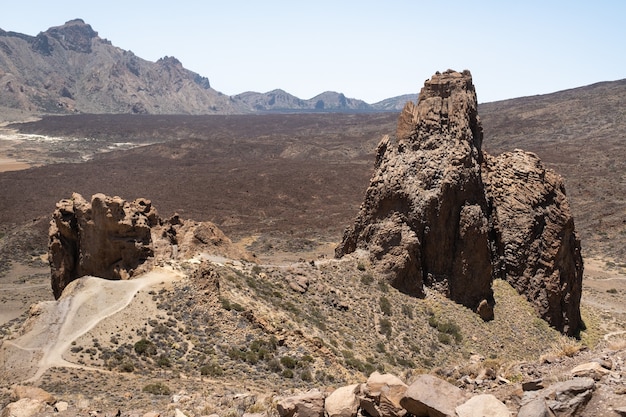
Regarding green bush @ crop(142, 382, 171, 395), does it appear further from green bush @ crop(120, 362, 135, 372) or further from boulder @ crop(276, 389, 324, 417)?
boulder @ crop(276, 389, 324, 417)

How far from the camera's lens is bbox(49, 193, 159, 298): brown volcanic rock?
2456 cm

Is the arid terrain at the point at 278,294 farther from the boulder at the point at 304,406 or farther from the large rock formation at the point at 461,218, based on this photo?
the boulder at the point at 304,406

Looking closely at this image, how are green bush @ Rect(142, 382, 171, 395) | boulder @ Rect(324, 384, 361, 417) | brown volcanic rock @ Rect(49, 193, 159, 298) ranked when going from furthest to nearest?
brown volcanic rock @ Rect(49, 193, 159, 298) < green bush @ Rect(142, 382, 171, 395) < boulder @ Rect(324, 384, 361, 417)

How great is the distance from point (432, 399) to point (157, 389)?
8.90m

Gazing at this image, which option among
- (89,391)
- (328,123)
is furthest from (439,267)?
(328,123)

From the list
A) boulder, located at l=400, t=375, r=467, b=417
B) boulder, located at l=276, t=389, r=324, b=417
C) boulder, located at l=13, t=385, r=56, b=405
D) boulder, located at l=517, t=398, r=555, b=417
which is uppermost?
boulder, located at l=517, t=398, r=555, b=417

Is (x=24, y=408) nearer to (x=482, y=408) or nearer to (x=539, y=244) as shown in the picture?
(x=482, y=408)

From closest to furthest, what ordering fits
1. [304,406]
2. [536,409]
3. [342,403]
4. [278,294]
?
1. [536,409]
2. [342,403]
3. [304,406]
4. [278,294]

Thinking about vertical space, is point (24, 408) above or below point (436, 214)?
below

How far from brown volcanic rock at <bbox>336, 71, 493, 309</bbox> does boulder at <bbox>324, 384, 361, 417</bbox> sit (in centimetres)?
1700

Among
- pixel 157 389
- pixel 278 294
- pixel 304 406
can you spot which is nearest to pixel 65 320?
pixel 157 389

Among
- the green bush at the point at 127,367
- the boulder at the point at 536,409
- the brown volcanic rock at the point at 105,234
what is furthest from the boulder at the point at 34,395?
the brown volcanic rock at the point at 105,234

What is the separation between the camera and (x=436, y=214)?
84.2 ft

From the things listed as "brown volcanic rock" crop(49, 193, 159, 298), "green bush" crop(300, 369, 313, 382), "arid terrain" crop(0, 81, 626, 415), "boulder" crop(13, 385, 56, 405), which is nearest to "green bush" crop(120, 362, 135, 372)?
"arid terrain" crop(0, 81, 626, 415)
